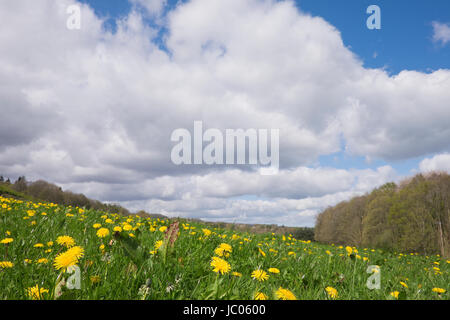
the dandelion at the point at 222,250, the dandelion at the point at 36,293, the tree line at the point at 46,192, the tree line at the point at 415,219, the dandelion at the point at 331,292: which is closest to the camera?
the dandelion at the point at 36,293

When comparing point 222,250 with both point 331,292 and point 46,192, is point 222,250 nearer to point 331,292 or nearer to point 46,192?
point 331,292

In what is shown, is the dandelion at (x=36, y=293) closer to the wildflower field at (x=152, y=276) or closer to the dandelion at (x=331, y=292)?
the wildflower field at (x=152, y=276)

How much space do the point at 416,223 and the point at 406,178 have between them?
7.50 metres

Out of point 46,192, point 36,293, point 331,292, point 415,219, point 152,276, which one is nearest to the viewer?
point 36,293

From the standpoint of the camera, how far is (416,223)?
2089cm

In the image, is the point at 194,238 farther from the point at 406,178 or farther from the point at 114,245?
the point at 406,178

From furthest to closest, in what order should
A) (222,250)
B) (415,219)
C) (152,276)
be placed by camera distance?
(415,219) → (222,250) → (152,276)

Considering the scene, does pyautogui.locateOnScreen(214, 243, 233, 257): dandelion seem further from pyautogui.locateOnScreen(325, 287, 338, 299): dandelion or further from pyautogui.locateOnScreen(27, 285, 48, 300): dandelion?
pyautogui.locateOnScreen(27, 285, 48, 300): dandelion

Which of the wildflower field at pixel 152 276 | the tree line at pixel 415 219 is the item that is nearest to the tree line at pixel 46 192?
the tree line at pixel 415 219
